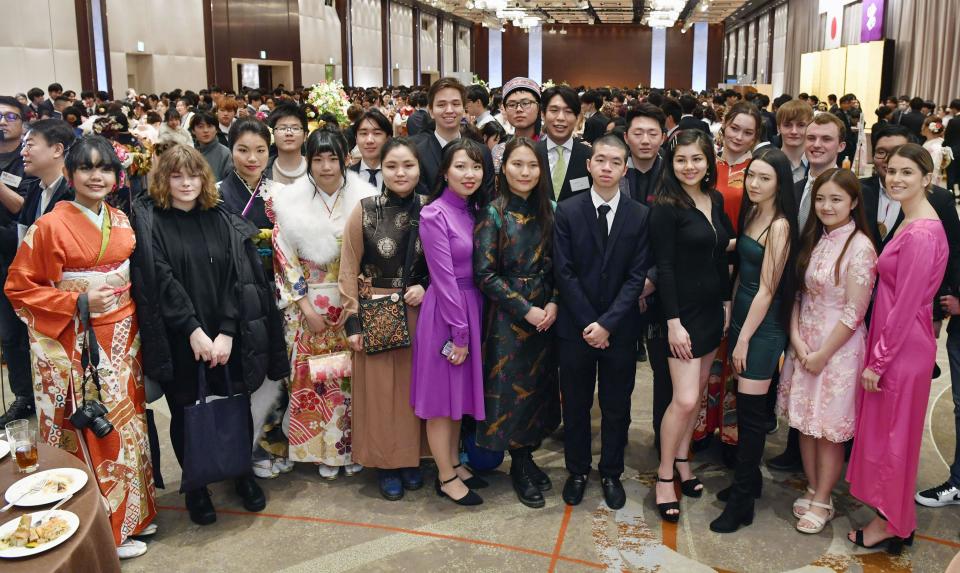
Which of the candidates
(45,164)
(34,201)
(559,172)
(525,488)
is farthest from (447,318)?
(34,201)

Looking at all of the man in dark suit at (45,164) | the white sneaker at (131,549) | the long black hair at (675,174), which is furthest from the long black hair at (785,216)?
the man in dark suit at (45,164)

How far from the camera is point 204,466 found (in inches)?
115

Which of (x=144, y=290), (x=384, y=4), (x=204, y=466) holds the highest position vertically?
(x=384, y=4)

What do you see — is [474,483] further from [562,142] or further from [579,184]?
[562,142]

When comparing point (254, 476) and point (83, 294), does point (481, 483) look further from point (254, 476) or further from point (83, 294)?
point (83, 294)

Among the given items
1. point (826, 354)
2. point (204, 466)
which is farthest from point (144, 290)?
point (826, 354)

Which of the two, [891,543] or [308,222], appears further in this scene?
[308,222]

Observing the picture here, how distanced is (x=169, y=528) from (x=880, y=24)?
17257 mm

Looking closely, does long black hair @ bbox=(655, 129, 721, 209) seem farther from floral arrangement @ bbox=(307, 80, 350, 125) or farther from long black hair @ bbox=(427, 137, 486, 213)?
floral arrangement @ bbox=(307, 80, 350, 125)

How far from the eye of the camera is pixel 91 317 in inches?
104

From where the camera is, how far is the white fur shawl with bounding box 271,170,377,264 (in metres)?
3.12

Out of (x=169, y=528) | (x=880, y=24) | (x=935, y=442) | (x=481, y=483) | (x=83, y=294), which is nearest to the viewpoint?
(x=83, y=294)

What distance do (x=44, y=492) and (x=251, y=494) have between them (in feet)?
4.38

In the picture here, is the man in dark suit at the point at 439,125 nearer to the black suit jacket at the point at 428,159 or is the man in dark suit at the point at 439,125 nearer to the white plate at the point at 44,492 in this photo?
the black suit jacket at the point at 428,159
